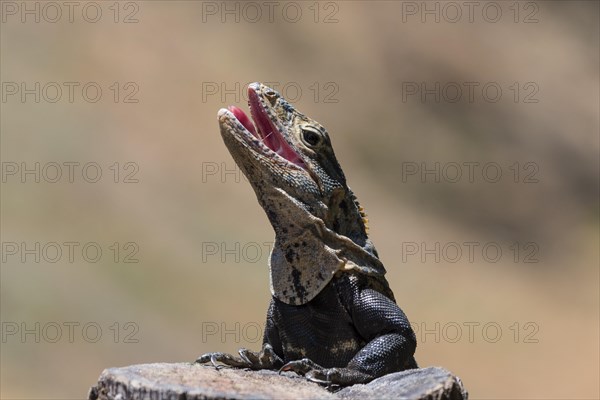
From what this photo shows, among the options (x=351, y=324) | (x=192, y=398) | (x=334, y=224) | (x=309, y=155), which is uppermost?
(x=309, y=155)

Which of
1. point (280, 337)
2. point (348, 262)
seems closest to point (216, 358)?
point (280, 337)

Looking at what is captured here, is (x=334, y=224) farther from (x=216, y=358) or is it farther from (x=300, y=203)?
(x=216, y=358)

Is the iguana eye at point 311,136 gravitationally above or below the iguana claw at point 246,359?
above

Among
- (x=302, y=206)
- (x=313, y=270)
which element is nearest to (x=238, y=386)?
(x=313, y=270)

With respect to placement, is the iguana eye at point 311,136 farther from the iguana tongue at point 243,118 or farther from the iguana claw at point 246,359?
the iguana claw at point 246,359

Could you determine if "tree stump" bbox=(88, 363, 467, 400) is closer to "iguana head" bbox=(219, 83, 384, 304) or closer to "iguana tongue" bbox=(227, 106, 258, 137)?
"iguana head" bbox=(219, 83, 384, 304)

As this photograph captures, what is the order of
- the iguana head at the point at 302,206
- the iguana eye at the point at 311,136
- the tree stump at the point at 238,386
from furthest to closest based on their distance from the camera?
the iguana eye at the point at 311,136
the iguana head at the point at 302,206
the tree stump at the point at 238,386

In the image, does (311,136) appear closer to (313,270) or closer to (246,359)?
(313,270)

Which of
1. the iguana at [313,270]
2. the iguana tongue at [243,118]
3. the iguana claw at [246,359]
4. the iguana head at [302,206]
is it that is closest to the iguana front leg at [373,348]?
the iguana at [313,270]
